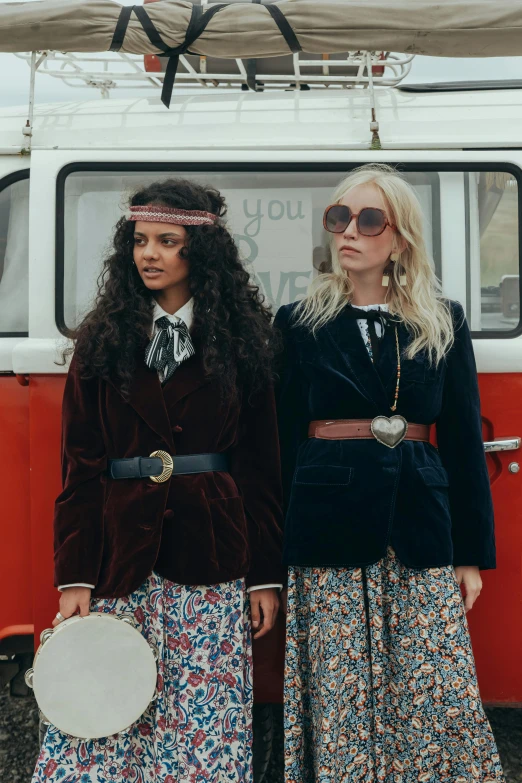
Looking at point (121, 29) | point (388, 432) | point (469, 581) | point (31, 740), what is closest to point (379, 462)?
point (388, 432)

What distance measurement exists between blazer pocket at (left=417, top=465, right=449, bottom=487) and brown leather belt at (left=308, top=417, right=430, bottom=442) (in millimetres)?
112

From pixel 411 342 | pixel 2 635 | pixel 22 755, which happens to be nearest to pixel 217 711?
pixel 2 635

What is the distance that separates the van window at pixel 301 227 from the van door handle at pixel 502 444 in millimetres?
401

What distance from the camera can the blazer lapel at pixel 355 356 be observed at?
2.61 metres

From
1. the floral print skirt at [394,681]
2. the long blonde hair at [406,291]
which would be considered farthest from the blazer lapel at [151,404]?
the floral print skirt at [394,681]

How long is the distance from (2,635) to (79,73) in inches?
85.6

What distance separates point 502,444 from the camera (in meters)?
3.02

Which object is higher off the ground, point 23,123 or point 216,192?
Result: point 23,123

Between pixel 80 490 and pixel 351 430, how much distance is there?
87cm

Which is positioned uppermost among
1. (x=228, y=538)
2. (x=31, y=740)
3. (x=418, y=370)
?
(x=418, y=370)

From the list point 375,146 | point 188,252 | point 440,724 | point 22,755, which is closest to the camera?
Result: point 440,724

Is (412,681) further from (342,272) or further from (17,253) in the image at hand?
(17,253)

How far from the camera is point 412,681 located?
2.49 meters

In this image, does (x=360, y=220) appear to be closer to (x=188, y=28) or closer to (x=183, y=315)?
(x=183, y=315)
